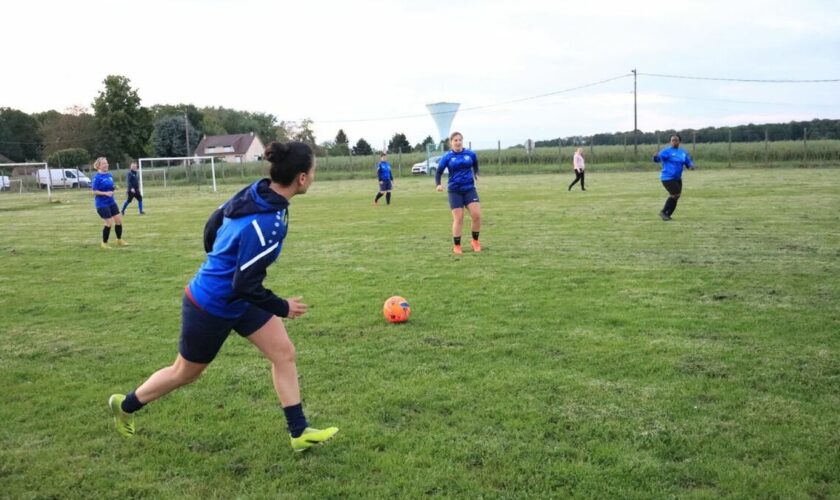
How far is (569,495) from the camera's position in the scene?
3.68 meters

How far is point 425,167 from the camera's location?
51375mm

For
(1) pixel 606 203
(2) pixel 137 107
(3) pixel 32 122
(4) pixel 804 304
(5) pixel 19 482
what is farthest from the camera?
(3) pixel 32 122

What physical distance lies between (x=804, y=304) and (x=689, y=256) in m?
3.40

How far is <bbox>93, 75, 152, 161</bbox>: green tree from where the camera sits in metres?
83.9

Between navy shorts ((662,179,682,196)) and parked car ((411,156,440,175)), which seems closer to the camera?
navy shorts ((662,179,682,196))

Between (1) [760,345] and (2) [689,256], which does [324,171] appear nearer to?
(2) [689,256]

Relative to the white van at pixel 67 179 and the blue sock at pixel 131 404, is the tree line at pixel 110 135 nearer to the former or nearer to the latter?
the white van at pixel 67 179

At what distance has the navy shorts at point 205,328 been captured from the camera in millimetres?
4059

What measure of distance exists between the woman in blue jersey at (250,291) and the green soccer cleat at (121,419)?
181 millimetres

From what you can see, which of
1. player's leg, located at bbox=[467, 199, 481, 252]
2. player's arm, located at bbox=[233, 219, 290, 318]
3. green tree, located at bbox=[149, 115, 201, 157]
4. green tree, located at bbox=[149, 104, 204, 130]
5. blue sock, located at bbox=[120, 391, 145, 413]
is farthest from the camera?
green tree, located at bbox=[149, 104, 204, 130]

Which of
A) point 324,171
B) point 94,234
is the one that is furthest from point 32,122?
point 94,234

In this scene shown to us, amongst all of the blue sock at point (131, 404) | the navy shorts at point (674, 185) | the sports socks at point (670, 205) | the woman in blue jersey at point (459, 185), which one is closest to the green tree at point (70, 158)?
the navy shorts at point (674, 185)

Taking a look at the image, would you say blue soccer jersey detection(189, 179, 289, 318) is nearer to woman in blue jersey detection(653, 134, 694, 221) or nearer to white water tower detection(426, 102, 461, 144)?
woman in blue jersey detection(653, 134, 694, 221)

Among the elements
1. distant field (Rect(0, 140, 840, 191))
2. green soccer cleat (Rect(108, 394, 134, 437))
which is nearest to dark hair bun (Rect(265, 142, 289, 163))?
green soccer cleat (Rect(108, 394, 134, 437))
